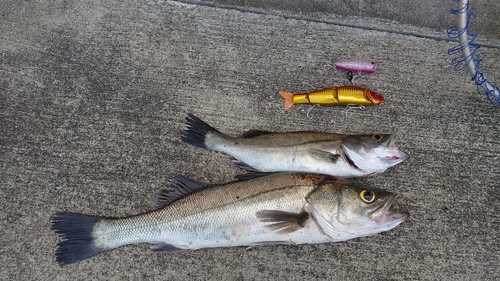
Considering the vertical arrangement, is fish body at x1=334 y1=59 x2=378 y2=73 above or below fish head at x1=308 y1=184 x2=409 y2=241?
above

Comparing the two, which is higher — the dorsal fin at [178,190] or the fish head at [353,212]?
the fish head at [353,212]

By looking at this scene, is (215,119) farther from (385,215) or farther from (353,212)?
(385,215)

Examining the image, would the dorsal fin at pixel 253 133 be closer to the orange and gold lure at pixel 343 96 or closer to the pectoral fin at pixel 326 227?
the orange and gold lure at pixel 343 96

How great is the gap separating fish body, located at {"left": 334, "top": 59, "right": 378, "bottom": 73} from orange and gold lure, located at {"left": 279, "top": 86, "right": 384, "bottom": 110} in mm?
218

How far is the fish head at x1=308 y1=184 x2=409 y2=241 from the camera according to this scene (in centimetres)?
248

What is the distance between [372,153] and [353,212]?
1.49 ft

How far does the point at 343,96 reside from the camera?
295 centimetres

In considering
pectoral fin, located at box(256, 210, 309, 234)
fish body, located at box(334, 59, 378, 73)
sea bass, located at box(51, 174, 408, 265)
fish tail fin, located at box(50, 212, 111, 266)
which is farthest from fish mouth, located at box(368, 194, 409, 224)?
fish tail fin, located at box(50, 212, 111, 266)

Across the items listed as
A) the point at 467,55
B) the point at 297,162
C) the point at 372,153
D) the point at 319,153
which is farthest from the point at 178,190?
the point at 467,55

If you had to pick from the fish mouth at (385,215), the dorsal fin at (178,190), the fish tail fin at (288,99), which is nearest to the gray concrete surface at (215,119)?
the fish tail fin at (288,99)

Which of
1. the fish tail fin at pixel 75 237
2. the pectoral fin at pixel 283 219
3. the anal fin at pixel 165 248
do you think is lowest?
the fish tail fin at pixel 75 237

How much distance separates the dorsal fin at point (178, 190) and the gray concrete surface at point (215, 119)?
16cm

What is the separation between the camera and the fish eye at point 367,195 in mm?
2498

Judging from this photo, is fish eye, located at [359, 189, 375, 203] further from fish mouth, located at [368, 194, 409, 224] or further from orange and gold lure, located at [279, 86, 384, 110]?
orange and gold lure, located at [279, 86, 384, 110]
